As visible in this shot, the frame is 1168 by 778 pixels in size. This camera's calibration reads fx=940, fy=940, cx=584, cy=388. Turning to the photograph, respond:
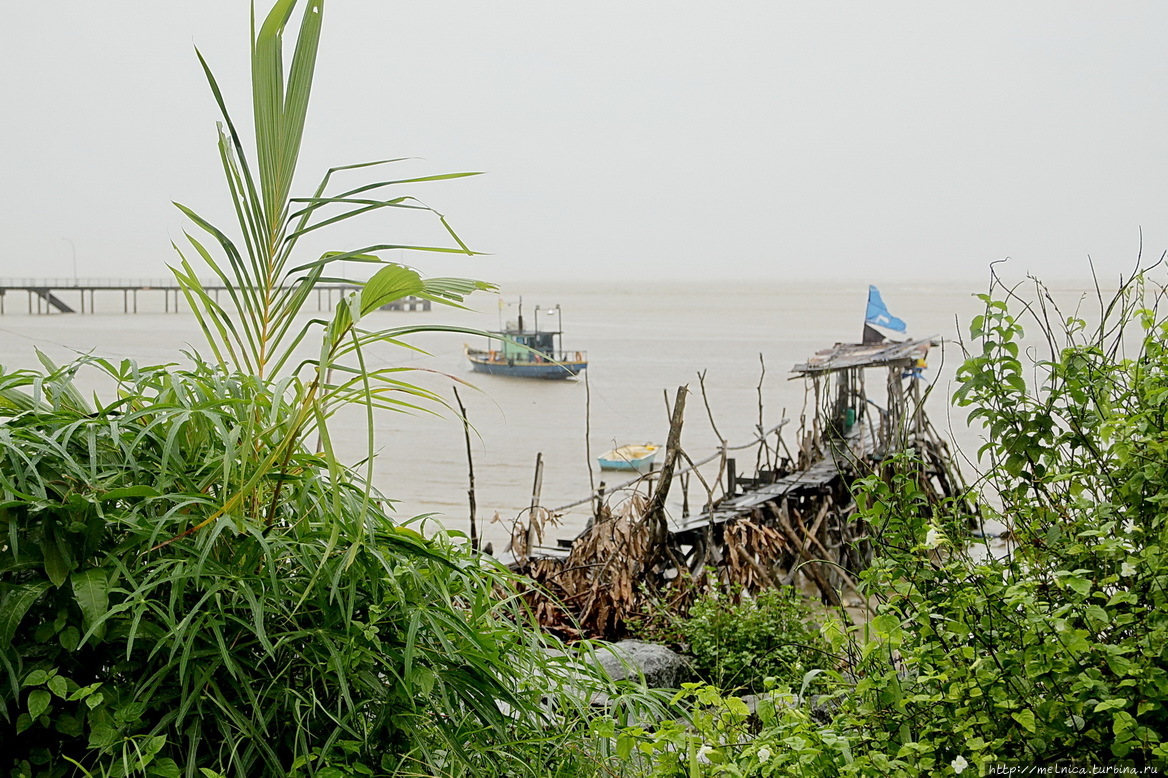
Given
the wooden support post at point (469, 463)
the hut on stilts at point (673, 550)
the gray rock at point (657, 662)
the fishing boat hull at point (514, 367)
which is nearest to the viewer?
the wooden support post at point (469, 463)

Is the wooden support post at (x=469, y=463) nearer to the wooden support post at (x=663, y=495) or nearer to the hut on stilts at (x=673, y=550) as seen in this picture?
the hut on stilts at (x=673, y=550)

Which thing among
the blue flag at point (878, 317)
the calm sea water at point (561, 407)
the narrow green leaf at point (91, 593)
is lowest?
the calm sea water at point (561, 407)

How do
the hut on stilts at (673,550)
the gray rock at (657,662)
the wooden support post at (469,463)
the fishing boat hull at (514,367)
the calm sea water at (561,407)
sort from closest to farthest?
the wooden support post at (469,463)
the gray rock at (657,662)
the hut on stilts at (673,550)
the calm sea water at (561,407)
the fishing boat hull at (514,367)

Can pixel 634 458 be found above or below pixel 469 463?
below

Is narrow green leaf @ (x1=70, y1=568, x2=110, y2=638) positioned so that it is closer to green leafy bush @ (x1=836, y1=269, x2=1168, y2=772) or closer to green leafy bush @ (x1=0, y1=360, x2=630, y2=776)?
green leafy bush @ (x1=0, y1=360, x2=630, y2=776)

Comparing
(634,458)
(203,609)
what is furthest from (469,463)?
(634,458)

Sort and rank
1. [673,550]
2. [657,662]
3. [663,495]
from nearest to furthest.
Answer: [657,662], [663,495], [673,550]

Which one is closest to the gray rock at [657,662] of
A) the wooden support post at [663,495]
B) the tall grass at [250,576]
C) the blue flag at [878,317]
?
the wooden support post at [663,495]

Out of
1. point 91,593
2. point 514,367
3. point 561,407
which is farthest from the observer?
point 514,367

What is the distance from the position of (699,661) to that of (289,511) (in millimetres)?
3476

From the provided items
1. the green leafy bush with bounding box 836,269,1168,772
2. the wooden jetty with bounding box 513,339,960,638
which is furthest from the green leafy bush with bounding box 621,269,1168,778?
the wooden jetty with bounding box 513,339,960,638

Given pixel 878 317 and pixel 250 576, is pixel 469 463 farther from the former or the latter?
pixel 878 317

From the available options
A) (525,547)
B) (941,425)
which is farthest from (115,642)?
(941,425)

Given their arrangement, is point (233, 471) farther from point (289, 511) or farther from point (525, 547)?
point (525, 547)
